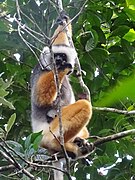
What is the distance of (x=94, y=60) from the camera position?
3840 millimetres

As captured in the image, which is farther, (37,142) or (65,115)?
(65,115)

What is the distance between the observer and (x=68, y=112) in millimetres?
3684

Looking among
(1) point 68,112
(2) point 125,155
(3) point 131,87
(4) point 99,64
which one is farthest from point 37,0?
(3) point 131,87

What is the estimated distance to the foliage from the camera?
3.72m

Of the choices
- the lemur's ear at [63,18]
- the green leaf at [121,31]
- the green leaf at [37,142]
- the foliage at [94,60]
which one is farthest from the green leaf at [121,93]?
the lemur's ear at [63,18]

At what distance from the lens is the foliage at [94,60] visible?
372cm

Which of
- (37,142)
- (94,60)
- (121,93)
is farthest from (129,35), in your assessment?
(121,93)

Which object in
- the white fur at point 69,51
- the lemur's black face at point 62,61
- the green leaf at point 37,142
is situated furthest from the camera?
the lemur's black face at point 62,61

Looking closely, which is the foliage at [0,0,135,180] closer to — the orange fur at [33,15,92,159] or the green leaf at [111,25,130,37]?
the green leaf at [111,25,130,37]

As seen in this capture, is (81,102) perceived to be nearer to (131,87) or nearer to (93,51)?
(93,51)

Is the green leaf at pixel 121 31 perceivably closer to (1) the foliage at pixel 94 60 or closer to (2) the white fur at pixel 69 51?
(1) the foliage at pixel 94 60

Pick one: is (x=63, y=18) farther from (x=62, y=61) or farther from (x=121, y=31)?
(x=121, y=31)

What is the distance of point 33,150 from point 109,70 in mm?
1697

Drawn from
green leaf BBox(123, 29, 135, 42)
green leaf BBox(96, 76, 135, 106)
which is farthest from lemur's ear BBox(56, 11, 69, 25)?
green leaf BBox(96, 76, 135, 106)
